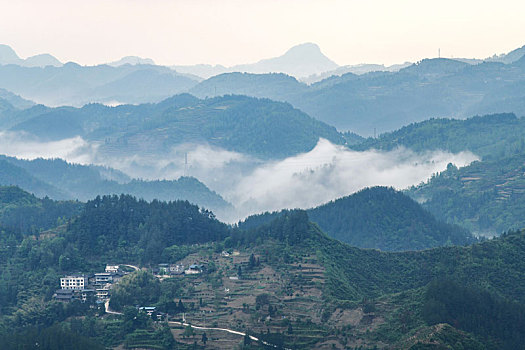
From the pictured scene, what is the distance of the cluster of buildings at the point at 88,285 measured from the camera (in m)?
131

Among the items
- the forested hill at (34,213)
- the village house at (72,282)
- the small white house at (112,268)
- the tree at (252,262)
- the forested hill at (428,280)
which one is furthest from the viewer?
the forested hill at (34,213)

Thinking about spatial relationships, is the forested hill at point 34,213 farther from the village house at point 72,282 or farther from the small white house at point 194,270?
the small white house at point 194,270

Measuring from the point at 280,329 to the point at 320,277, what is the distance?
14.5 meters

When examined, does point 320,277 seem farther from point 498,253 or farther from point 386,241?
point 386,241

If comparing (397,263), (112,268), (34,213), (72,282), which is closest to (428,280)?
(397,263)

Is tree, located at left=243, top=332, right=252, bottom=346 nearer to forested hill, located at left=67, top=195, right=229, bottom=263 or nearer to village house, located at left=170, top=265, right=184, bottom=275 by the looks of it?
village house, located at left=170, top=265, right=184, bottom=275

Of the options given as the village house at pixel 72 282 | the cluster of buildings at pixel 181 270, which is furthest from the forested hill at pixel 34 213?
the cluster of buildings at pixel 181 270

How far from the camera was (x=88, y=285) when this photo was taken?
13588 centimetres

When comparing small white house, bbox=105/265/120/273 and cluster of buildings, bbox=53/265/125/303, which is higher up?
small white house, bbox=105/265/120/273

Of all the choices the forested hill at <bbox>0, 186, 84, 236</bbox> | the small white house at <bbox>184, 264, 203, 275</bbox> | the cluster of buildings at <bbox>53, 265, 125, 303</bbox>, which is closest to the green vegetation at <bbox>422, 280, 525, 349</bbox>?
the small white house at <bbox>184, 264, 203, 275</bbox>

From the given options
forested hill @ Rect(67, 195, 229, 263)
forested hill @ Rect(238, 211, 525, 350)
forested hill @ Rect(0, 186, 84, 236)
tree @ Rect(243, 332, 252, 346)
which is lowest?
tree @ Rect(243, 332, 252, 346)

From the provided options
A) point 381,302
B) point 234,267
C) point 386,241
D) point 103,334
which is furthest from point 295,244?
point 386,241

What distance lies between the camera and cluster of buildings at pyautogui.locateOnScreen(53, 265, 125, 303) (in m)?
131

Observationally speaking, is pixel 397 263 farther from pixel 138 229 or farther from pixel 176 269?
pixel 138 229
